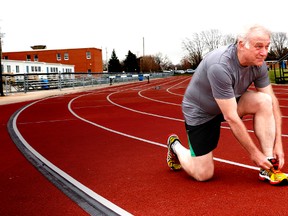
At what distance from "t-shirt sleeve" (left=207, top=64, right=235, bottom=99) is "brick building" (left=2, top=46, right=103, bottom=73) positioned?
68.3 meters

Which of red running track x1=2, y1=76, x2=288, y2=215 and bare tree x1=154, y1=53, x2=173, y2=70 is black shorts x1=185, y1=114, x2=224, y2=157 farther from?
bare tree x1=154, y1=53, x2=173, y2=70

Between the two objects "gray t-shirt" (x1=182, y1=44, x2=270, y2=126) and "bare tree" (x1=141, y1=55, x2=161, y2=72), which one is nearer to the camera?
"gray t-shirt" (x1=182, y1=44, x2=270, y2=126)

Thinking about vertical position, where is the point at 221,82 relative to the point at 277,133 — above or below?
above

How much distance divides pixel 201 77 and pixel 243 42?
55 centimetres

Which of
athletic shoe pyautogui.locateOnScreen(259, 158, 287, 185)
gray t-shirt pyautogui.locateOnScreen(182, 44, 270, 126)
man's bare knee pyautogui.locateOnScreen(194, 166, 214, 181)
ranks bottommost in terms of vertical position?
man's bare knee pyautogui.locateOnScreen(194, 166, 214, 181)

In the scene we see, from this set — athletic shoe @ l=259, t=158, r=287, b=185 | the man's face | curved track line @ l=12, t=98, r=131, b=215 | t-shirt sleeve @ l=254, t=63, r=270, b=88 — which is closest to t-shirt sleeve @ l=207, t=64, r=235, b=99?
the man's face

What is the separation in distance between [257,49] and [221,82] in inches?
16.2

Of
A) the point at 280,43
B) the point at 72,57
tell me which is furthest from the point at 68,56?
the point at 280,43

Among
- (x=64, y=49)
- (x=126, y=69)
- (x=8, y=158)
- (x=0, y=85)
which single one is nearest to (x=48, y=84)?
(x=0, y=85)

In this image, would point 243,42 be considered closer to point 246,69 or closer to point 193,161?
point 246,69

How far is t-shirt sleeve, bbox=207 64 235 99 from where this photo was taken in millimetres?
3326

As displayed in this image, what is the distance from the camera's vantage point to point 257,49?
3.26m

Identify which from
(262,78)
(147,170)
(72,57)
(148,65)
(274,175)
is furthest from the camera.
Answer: (148,65)

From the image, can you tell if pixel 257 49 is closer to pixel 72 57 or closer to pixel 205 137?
pixel 205 137
